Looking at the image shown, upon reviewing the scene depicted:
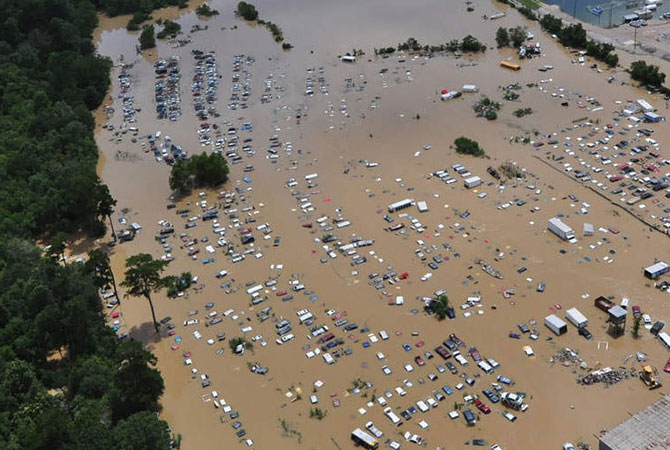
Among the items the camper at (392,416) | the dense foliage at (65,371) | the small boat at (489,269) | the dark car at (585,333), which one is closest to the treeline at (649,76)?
the small boat at (489,269)

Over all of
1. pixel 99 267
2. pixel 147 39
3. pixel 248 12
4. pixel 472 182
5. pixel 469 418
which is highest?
pixel 248 12

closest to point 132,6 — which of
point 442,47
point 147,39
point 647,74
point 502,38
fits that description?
point 147,39

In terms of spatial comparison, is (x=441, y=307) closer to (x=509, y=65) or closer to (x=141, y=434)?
(x=141, y=434)

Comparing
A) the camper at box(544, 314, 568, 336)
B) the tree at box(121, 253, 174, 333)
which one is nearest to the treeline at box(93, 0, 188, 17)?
the tree at box(121, 253, 174, 333)

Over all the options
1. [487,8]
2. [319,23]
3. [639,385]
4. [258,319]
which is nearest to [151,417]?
[258,319]

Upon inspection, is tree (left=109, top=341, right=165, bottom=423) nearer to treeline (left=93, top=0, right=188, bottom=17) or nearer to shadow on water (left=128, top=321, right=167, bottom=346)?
shadow on water (left=128, top=321, right=167, bottom=346)
